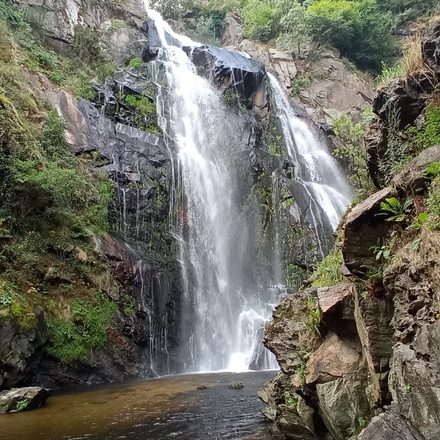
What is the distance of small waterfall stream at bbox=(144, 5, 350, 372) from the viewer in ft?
53.1

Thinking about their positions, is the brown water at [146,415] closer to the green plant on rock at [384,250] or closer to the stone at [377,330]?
the stone at [377,330]

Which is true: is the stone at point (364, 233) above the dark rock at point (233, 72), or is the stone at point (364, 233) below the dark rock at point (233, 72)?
below

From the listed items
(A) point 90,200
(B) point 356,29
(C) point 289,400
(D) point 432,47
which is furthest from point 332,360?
(B) point 356,29

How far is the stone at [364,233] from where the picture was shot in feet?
16.2

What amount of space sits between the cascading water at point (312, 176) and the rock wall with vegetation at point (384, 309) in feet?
48.1

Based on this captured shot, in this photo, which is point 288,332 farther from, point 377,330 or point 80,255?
point 80,255

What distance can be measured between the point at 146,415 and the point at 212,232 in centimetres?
1210

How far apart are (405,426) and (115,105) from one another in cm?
2066

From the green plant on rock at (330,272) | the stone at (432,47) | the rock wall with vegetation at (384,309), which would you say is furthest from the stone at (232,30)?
the rock wall with vegetation at (384,309)

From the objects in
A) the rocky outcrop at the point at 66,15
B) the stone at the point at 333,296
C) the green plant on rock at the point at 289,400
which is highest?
the rocky outcrop at the point at 66,15

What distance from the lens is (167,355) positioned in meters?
14.9

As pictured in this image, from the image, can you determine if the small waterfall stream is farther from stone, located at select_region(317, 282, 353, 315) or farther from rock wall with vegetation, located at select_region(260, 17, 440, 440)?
stone, located at select_region(317, 282, 353, 315)

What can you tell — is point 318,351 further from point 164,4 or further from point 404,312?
point 164,4

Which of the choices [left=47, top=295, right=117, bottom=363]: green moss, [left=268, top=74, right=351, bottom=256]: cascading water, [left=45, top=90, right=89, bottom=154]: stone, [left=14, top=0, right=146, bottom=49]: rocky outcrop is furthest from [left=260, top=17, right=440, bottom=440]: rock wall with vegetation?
[left=14, top=0, right=146, bottom=49]: rocky outcrop
